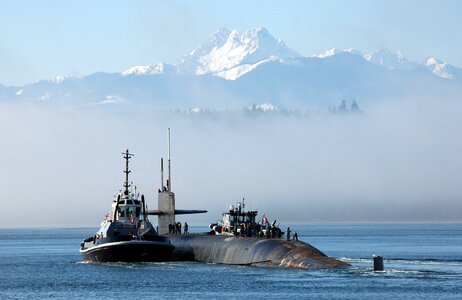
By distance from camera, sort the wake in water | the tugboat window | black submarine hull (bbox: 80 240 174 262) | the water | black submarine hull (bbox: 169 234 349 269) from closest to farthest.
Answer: the water
the wake in water
black submarine hull (bbox: 169 234 349 269)
black submarine hull (bbox: 80 240 174 262)
the tugboat window

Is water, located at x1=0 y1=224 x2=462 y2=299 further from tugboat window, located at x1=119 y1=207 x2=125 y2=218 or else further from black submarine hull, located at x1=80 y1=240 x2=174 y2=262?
tugboat window, located at x1=119 y1=207 x2=125 y2=218

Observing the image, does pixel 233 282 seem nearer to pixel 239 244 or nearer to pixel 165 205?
pixel 239 244

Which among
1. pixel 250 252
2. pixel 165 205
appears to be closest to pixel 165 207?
pixel 165 205

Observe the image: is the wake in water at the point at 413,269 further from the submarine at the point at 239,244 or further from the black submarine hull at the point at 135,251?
the black submarine hull at the point at 135,251

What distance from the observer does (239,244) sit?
293ft

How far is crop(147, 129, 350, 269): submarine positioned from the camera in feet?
267

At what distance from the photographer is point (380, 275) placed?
73.4m

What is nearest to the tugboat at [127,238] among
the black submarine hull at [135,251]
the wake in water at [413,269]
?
the black submarine hull at [135,251]

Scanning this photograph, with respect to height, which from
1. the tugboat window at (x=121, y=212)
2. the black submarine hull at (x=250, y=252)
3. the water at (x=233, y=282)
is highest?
the tugboat window at (x=121, y=212)

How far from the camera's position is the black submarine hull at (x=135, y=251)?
3472 inches

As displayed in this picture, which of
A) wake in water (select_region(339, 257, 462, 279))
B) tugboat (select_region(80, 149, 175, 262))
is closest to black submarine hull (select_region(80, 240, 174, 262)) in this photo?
tugboat (select_region(80, 149, 175, 262))

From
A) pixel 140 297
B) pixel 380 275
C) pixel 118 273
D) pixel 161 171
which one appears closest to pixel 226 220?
pixel 161 171

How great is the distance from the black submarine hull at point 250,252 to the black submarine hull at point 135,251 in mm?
4845

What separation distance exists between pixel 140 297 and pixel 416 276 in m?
20.5
